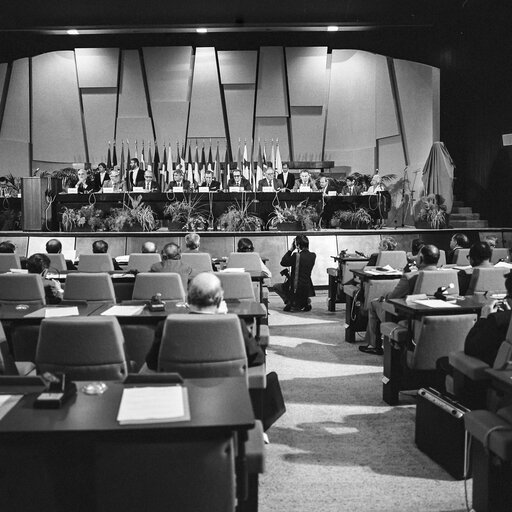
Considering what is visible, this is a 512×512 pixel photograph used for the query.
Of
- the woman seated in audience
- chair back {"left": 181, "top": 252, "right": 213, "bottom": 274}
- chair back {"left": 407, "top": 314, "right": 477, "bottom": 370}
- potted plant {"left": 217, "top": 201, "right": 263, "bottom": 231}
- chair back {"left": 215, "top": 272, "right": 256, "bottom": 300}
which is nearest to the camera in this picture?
chair back {"left": 407, "top": 314, "right": 477, "bottom": 370}

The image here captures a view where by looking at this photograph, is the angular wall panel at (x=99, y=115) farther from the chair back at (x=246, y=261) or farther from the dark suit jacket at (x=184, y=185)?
the chair back at (x=246, y=261)

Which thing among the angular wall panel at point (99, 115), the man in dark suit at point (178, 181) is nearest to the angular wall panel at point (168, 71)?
the angular wall panel at point (99, 115)

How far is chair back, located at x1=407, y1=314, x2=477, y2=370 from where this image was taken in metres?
4.58

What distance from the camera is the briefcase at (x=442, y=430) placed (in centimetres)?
354

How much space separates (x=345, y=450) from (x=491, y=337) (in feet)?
3.78

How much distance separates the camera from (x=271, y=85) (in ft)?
57.4

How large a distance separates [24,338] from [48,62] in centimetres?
1443

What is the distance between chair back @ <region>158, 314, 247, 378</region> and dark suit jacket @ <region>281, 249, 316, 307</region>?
603 cm

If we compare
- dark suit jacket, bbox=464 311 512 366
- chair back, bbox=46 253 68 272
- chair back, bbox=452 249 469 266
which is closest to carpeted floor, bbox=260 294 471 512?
dark suit jacket, bbox=464 311 512 366

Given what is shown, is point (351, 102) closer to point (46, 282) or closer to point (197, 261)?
point (197, 261)

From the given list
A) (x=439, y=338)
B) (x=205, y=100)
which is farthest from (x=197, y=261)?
(x=205, y=100)

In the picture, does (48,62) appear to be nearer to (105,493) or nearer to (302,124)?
(302,124)

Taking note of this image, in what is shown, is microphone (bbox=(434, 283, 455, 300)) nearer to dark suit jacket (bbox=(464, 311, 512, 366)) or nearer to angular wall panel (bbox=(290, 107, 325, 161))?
dark suit jacket (bbox=(464, 311, 512, 366))

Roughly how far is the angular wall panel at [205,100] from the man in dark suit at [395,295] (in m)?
11.6
